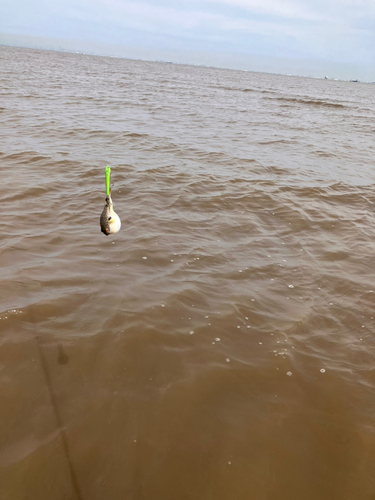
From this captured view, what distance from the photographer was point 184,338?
3.42 meters

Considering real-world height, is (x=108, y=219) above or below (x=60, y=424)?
above

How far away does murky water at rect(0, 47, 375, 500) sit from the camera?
2375mm

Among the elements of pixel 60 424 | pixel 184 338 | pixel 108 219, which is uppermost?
pixel 108 219

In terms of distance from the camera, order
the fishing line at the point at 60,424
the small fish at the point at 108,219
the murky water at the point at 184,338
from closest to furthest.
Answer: the fishing line at the point at 60,424
the murky water at the point at 184,338
the small fish at the point at 108,219

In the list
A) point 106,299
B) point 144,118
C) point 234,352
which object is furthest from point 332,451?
point 144,118

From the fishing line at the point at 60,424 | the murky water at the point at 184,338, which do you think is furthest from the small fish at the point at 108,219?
the fishing line at the point at 60,424

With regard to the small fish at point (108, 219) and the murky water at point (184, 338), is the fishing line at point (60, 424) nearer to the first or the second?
the murky water at point (184, 338)

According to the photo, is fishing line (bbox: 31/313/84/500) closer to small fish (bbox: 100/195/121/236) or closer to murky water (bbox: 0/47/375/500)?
murky water (bbox: 0/47/375/500)

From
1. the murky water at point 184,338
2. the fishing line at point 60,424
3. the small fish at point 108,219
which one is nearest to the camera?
the fishing line at point 60,424

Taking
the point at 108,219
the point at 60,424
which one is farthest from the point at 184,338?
the point at 108,219

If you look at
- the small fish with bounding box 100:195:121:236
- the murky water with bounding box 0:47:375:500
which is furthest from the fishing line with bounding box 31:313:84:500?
the small fish with bounding box 100:195:121:236

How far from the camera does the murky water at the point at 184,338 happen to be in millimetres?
2375

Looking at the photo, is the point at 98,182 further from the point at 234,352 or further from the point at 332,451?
the point at 332,451

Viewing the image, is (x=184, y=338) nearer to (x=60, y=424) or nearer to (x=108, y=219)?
(x=60, y=424)
